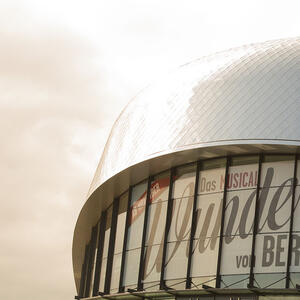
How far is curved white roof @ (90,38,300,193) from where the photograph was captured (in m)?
38.8

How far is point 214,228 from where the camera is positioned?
1554 inches

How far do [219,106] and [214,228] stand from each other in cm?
545

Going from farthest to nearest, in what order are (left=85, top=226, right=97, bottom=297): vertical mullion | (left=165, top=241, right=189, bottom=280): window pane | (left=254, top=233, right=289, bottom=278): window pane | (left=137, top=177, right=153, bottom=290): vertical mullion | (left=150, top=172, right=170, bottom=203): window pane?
(left=85, top=226, right=97, bottom=297): vertical mullion < (left=150, top=172, right=170, bottom=203): window pane < (left=137, top=177, right=153, bottom=290): vertical mullion < (left=165, top=241, right=189, bottom=280): window pane < (left=254, top=233, right=289, bottom=278): window pane

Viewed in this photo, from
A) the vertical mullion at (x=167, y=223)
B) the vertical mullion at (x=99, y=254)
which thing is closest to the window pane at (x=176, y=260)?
the vertical mullion at (x=167, y=223)

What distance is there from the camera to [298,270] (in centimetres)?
3700

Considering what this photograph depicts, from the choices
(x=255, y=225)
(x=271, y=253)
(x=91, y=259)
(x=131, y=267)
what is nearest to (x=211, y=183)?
(x=255, y=225)

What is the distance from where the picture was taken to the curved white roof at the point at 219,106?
38.8 m

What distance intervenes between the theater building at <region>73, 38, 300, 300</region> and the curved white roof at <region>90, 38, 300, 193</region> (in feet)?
0.18

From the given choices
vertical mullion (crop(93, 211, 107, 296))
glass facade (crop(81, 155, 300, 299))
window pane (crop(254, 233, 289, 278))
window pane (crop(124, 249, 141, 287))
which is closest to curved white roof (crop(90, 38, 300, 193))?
glass facade (crop(81, 155, 300, 299))

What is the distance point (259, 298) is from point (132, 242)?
8193mm

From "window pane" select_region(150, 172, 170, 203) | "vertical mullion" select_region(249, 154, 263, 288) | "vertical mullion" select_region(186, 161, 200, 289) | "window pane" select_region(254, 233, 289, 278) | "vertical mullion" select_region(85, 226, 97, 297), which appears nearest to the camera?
"window pane" select_region(254, 233, 289, 278)

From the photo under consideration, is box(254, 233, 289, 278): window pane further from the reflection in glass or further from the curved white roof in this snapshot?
the reflection in glass

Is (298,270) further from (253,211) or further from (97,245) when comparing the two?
(97,245)

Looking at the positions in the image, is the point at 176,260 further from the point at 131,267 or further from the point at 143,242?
the point at 131,267
